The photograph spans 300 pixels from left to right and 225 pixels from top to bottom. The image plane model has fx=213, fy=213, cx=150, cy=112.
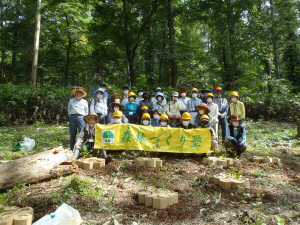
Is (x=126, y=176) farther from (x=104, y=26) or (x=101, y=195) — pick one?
(x=104, y=26)

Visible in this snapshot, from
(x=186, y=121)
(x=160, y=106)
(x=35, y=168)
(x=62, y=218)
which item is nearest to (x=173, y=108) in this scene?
(x=160, y=106)

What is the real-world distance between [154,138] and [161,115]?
107 centimetres

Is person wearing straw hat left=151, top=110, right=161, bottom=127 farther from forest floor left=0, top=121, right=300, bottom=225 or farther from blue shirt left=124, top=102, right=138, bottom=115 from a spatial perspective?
forest floor left=0, top=121, right=300, bottom=225

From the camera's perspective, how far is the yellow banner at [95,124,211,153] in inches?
243

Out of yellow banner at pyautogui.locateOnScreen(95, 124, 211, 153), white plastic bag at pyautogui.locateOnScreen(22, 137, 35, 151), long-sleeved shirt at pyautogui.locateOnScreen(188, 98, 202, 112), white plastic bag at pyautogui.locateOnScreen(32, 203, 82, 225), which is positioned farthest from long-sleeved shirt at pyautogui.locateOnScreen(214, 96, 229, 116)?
white plastic bag at pyautogui.locateOnScreen(22, 137, 35, 151)

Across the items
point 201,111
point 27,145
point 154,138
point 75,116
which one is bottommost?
point 27,145

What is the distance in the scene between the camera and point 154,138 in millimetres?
6348

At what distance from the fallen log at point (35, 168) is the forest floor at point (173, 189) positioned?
0.45 feet

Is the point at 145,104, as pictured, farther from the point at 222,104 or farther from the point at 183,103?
the point at 222,104

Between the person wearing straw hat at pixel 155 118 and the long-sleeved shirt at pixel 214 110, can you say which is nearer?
the long-sleeved shirt at pixel 214 110

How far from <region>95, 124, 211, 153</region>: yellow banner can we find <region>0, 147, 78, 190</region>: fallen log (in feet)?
5.36

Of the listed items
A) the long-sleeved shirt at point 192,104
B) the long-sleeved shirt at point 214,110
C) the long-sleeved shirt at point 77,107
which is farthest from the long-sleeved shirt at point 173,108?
the long-sleeved shirt at point 77,107

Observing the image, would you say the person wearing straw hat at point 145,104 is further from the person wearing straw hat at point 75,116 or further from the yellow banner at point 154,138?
the person wearing straw hat at point 75,116

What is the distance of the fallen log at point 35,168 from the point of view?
155 inches
